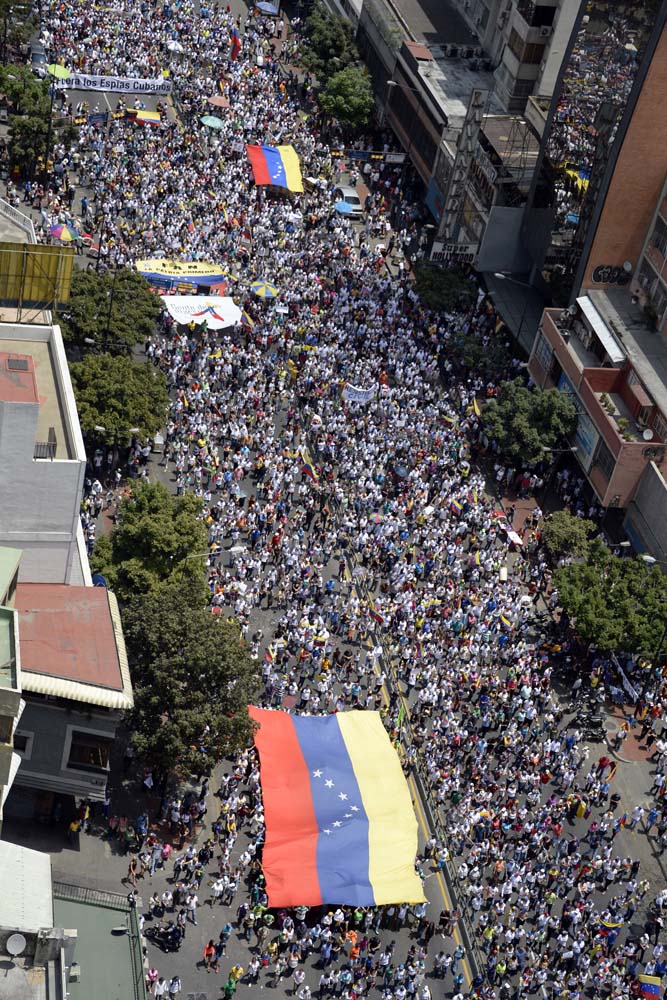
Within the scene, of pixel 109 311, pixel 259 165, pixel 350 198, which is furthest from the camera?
pixel 350 198

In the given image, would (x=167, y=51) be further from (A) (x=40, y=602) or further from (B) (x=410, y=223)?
(A) (x=40, y=602)

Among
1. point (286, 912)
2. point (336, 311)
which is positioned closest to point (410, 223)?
point (336, 311)

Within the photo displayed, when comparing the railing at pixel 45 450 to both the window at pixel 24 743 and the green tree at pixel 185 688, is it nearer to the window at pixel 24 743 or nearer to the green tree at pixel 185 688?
the green tree at pixel 185 688

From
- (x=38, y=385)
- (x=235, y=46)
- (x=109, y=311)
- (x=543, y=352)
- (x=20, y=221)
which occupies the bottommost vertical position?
(x=543, y=352)

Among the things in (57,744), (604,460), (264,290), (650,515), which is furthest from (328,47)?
(57,744)

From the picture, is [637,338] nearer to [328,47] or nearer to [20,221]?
[20,221]

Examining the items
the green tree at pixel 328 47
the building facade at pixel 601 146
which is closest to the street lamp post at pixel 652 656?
the building facade at pixel 601 146
